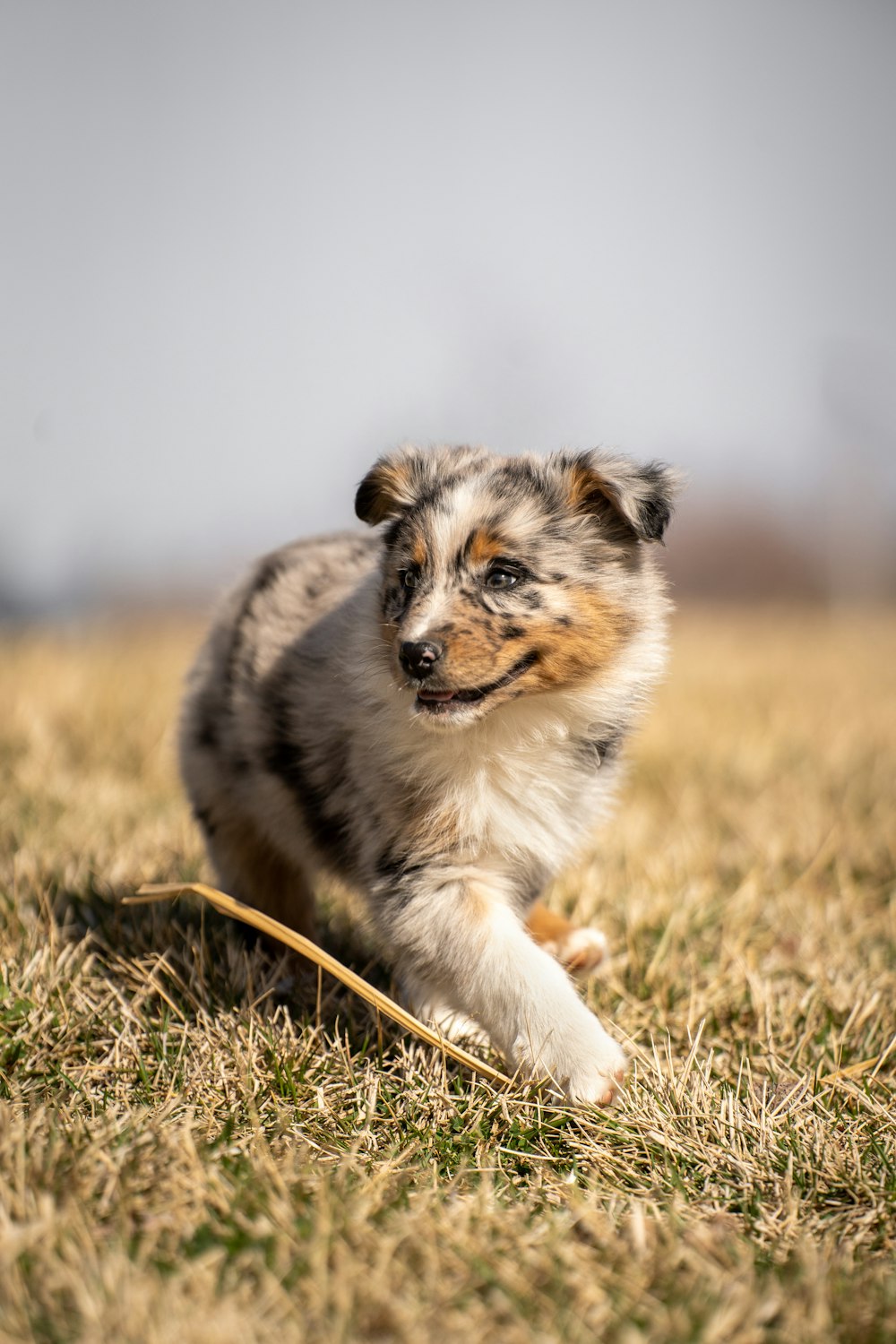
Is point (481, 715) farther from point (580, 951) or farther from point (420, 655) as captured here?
point (580, 951)

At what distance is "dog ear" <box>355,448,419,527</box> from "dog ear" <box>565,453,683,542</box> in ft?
1.54

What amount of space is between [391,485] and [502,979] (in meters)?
1.46

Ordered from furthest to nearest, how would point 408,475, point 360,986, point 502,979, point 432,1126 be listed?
1. point 408,475
2. point 360,986
3. point 502,979
4. point 432,1126

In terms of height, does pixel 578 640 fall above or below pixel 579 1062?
above

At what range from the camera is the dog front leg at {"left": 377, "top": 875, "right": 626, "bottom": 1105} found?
2.62 metres

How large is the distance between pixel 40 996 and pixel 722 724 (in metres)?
5.21

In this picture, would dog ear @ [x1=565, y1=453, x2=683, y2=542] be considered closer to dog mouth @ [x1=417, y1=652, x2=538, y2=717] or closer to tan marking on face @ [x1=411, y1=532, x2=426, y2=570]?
tan marking on face @ [x1=411, y1=532, x2=426, y2=570]

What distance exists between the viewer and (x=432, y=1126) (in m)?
2.53

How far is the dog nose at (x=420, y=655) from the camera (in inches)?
107

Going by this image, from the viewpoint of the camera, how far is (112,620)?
1052 cm

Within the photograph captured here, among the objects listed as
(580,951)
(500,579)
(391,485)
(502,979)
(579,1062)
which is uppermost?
(391,485)

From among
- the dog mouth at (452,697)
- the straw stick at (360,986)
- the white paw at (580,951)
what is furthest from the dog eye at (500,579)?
the white paw at (580,951)

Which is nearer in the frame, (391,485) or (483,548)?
(483,548)

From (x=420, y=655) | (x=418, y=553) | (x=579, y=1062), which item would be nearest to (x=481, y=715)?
(x=420, y=655)
